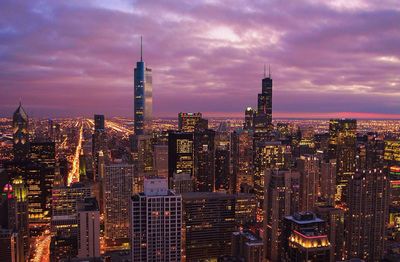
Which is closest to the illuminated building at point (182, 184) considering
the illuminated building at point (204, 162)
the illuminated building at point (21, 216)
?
the illuminated building at point (204, 162)

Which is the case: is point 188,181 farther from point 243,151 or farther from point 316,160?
point 243,151

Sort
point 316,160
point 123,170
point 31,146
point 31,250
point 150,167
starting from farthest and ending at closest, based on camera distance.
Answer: point 150,167 < point 31,146 < point 316,160 < point 123,170 < point 31,250

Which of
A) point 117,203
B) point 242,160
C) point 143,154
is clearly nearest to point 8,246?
point 117,203

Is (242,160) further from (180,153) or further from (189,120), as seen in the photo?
(189,120)

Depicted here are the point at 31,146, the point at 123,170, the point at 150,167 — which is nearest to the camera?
the point at 123,170

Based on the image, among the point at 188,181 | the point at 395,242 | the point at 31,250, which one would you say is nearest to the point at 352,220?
the point at 395,242

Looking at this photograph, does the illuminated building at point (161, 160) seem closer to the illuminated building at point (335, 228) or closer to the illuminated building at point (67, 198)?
the illuminated building at point (67, 198)

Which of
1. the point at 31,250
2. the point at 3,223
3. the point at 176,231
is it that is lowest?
the point at 31,250

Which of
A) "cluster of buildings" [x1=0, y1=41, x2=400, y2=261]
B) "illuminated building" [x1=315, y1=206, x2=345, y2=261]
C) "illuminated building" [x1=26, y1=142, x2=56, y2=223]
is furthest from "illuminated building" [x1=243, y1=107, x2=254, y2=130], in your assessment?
"illuminated building" [x1=315, y1=206, x2=345, y2=261]

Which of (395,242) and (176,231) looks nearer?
(176,231)
